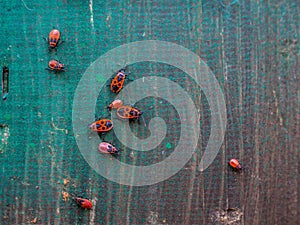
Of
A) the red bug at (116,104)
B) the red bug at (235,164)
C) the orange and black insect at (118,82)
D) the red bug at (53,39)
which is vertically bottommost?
the red bug at (235,164)

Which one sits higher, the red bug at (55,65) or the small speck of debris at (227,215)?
the red bug at (55,65)

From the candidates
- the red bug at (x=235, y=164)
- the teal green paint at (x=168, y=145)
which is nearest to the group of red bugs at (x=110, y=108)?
the red bug at (x=235, y=164)

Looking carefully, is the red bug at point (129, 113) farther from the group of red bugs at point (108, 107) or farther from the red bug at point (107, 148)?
the red bug at point (107, 148)

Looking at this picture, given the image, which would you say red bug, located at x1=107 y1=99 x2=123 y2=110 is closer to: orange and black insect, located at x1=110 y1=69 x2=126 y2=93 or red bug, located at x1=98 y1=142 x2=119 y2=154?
orange and black insect, located at x1=110 y1=69 x2=126 y2=93

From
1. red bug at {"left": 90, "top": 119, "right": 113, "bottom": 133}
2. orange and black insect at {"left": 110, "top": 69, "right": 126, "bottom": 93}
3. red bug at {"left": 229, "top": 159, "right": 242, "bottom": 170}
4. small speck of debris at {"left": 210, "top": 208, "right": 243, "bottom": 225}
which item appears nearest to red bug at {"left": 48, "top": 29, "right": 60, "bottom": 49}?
orange and black insect at {"left": 110, "top": 69, "right": 126, "bottom": 93}

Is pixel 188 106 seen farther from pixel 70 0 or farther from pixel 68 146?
pixel 70 0

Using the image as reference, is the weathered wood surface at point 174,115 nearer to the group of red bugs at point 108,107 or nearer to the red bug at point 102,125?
the group of red bugs at point 108,107

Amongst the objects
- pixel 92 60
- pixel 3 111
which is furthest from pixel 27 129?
pixel 92 60
